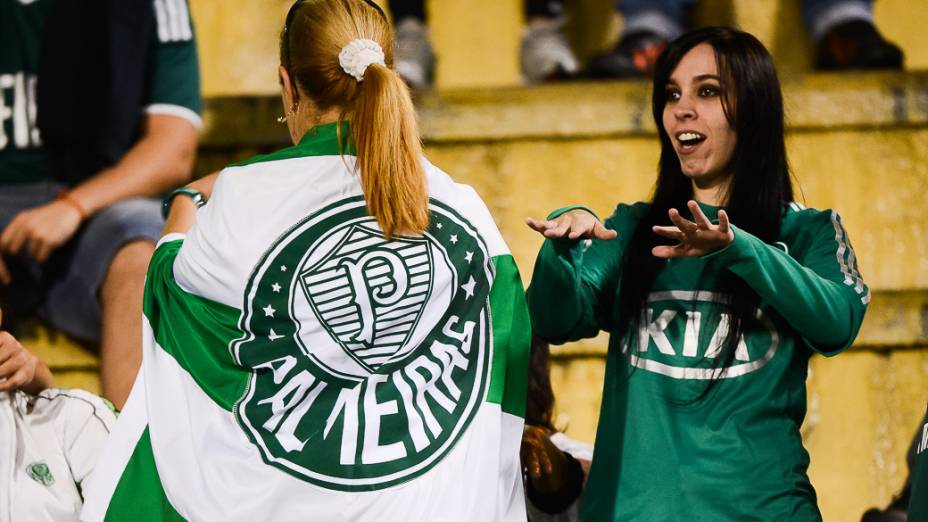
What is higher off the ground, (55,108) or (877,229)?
(55,108)

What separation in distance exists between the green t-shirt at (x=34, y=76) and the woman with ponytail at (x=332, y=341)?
4.52 ft

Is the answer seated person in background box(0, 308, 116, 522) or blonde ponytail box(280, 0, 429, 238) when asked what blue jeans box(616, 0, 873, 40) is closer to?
blonde ponytail box(280, 0, 429, 238)

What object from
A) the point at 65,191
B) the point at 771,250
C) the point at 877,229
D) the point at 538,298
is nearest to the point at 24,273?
the point at 65,191

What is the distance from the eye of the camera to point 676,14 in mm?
3867

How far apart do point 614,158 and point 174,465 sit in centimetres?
183

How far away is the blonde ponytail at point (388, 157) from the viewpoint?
2.04 m

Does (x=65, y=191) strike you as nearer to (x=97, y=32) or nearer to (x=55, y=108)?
(x=55, y=108)

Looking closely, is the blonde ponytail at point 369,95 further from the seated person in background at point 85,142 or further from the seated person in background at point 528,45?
the seated person in background at point 528,45

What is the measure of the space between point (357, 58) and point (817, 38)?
2121 mm

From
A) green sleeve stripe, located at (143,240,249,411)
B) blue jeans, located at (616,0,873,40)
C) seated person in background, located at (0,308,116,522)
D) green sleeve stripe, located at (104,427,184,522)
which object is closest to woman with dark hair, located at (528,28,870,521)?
green sleeve stripe, located at (143,240,249,411)

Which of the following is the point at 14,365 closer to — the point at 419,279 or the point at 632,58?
the point at 419,279

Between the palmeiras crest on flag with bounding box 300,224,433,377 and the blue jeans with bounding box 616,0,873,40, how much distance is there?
1.94 meters

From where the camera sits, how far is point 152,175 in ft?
10.9

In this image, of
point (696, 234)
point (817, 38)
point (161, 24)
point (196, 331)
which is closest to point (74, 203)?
point (161, 24)
